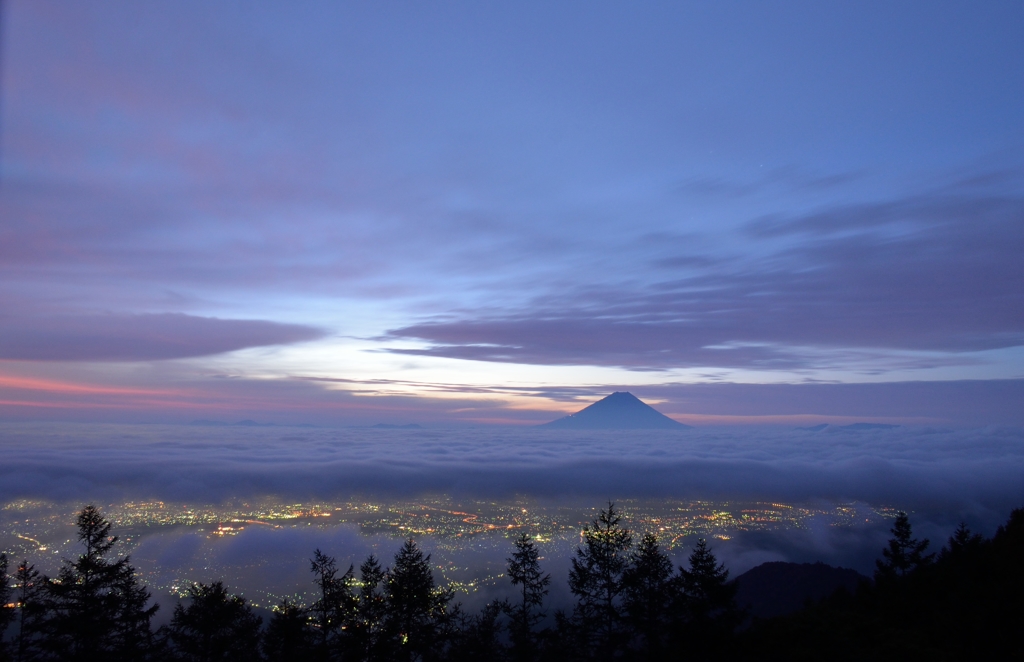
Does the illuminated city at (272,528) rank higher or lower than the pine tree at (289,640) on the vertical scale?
lower

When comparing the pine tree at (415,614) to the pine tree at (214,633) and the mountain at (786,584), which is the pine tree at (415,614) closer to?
the pine tree at (214,633)

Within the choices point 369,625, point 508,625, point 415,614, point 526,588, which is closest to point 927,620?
point 526,588

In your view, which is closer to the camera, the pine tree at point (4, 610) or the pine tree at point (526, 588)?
the pine tree at point (4, 610)

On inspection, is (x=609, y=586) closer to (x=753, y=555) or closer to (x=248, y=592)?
(x=248, y=592)

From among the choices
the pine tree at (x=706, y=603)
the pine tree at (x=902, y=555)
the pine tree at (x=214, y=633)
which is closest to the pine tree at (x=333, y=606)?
the pine tree at (x=214, y=633)

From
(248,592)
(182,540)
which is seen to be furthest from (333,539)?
(248,592)

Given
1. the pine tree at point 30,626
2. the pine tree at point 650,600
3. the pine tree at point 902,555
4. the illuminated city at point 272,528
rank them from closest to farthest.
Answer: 1. the pine tree at point 30,626
2. the pine tree at point 650,600
3. the pine tree at point 902,555
4. the illuminated city at point 272,528
